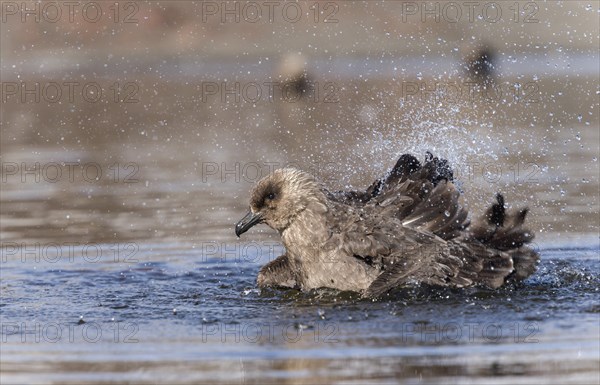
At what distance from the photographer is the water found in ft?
29.9

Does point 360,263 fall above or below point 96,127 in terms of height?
below

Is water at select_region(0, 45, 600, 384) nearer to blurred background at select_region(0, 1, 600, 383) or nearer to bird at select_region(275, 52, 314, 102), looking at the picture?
blurred background at select_region(0, 1, 600, 383)

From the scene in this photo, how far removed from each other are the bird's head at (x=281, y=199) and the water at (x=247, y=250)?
0.67 meters

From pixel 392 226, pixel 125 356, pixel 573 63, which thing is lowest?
pixel 125 356

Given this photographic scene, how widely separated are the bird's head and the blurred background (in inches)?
29.2

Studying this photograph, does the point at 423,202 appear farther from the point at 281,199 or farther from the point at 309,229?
the point at 281,199

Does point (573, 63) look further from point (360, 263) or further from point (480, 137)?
point (360, 263)

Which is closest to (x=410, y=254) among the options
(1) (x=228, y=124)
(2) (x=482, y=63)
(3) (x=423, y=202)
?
(3) (x=423, y=202)

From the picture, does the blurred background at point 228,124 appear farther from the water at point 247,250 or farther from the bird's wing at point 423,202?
the bird's wing at point 423,202

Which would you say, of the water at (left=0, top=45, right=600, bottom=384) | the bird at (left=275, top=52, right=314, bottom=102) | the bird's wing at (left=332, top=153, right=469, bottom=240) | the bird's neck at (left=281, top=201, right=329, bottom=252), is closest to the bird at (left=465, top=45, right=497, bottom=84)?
the water at (left=0, top=45, right=600, bottom=384)

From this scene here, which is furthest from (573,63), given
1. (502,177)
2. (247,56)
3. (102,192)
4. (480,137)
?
(102,192)

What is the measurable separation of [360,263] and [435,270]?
0.67 m

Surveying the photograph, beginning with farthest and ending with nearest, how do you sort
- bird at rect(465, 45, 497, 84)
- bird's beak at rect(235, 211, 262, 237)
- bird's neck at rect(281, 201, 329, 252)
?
bird at rect(465, 45, 497, 84) < bird's beak at rect(235, 211, 262, 237) < bird's neck at rect(281, 201, 329, 252)

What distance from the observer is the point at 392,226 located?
11.5m
